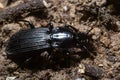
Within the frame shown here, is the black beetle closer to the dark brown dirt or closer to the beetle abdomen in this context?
the beetle abdomen

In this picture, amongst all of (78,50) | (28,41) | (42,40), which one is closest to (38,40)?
(42,40)

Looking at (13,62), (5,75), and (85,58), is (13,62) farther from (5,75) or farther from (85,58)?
(85,58)

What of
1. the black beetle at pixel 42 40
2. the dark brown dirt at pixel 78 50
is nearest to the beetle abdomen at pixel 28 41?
the black beetle at pixel 42 40

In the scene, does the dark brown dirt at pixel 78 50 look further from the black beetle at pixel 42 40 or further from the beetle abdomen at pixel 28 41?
the beetle abdomen at pixel 28 41

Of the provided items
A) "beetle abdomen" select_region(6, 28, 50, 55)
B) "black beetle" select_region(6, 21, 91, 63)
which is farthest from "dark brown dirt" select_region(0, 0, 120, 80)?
"beetle abdomen" select_region(6, 28, 50, 55)

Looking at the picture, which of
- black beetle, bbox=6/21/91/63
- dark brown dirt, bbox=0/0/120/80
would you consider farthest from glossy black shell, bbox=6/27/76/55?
dark brown dirt, bbox=0/0/120/80

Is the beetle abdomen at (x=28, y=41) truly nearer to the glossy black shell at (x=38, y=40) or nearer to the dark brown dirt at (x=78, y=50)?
the glossy black shell at (x=38, y=40)
